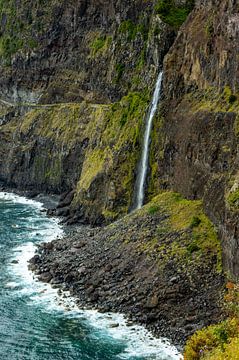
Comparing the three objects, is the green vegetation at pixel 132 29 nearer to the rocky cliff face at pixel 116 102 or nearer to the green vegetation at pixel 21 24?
the rocky cliff face at pixel 116 102

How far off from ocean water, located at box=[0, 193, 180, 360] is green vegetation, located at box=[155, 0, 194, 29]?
3754 cm

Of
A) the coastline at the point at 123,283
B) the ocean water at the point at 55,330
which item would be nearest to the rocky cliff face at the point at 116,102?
the coastline at the point at 123,283

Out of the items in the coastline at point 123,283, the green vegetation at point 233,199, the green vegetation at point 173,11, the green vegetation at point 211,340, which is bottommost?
the coastline at point 123,283

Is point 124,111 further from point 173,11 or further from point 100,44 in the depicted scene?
point 100,44

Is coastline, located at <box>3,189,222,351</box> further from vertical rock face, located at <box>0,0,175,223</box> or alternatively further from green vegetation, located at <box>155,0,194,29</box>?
green vegetation, located at <box>155,0,194,29</box>

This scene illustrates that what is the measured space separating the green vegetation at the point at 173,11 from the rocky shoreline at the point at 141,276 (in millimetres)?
29066

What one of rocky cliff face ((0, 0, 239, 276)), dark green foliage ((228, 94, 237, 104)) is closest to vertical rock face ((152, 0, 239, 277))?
dark green foliage ((228, 94, 237, 104))

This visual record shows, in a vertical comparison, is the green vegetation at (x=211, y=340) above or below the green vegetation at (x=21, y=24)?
below

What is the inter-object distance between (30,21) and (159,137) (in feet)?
249

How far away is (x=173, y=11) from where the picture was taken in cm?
7719

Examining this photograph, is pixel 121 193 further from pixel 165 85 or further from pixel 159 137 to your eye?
pixel 165 85

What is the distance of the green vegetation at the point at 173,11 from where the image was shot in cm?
7530

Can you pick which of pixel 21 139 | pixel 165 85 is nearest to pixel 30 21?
pixel 21 139

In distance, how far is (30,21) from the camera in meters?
131
